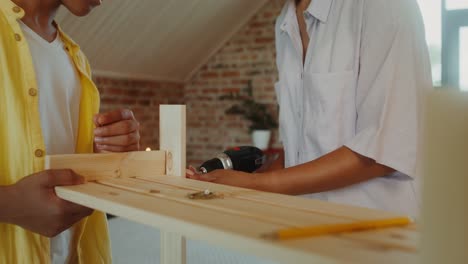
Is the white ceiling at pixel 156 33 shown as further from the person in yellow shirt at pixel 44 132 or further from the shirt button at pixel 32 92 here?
the shirt button at pixel 32 92

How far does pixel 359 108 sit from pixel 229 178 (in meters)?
0.38

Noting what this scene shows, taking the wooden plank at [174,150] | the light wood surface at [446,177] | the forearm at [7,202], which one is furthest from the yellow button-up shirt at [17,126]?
the light wood surface at [446,177]

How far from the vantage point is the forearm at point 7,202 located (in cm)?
93

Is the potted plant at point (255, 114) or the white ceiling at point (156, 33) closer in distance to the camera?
the white ceiling at point (156, 33)

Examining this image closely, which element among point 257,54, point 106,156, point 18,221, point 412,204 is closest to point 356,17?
point 412,204

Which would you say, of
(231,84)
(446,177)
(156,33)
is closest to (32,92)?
(446,177)

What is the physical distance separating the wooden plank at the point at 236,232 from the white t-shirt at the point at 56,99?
1.44 feet

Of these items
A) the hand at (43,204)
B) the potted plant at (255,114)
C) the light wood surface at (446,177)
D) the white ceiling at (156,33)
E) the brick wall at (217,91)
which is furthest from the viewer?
the brick wall at (217,91)

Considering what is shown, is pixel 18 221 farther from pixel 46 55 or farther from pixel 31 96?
pixel 46 55

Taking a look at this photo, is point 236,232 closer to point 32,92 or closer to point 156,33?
point 32,92

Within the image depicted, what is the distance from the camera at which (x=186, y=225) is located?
1.91 ft

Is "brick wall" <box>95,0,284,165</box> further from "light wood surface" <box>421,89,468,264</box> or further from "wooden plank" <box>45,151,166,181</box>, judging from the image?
"light wood surface" <box>421,89,468,264</box>

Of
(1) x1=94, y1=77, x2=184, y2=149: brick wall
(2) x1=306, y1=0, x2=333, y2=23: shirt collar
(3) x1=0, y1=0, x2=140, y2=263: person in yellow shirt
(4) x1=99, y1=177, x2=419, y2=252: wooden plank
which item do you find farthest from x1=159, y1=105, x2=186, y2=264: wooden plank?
(1) x1=94, y1=77, x2=184, y2=149: brick wall

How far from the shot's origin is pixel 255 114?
5.42 m
